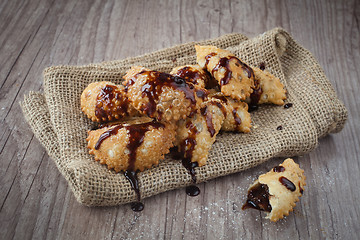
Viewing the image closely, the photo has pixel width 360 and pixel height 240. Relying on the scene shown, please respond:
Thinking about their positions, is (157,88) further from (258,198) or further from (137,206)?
(258,198)

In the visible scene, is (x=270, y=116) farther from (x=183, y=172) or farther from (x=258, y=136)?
(x=183, y=172)

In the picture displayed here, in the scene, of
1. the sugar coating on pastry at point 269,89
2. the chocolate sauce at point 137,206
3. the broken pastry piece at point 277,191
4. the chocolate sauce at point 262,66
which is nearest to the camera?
the broken pastry piece at point 277,191

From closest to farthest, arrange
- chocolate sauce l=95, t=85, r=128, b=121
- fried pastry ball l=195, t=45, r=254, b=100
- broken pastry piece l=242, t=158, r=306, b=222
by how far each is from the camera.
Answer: broken pastry piece l=242, t=158, r=306, b=222 → chocolate sauce l=95, t=85, r=128, b=121 → fried pastry ball l=195, t=45, r=254, b=100

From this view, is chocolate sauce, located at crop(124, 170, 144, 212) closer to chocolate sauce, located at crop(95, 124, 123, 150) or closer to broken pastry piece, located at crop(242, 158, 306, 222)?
chocolate sauce, located at crop(95, 124, 123, 150)

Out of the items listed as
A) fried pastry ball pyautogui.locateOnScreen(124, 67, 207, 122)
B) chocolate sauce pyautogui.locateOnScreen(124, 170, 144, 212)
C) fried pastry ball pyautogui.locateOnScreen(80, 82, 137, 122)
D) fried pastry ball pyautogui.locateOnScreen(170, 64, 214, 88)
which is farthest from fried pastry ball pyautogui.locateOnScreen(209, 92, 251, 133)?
chocolate sauce pyautogui.locateOnScreen(124, 170, 144, 212)

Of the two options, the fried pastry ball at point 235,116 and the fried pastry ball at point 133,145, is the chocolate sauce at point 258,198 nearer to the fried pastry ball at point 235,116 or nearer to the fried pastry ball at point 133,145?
the fried pastry ball at point 235,116

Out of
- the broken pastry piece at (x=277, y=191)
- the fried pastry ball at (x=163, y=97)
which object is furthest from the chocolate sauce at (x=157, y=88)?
the broken pastry piece at (x=277, y=191)

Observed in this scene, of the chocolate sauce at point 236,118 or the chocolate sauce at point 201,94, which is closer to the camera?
the chocolate sauce at point 201,94
